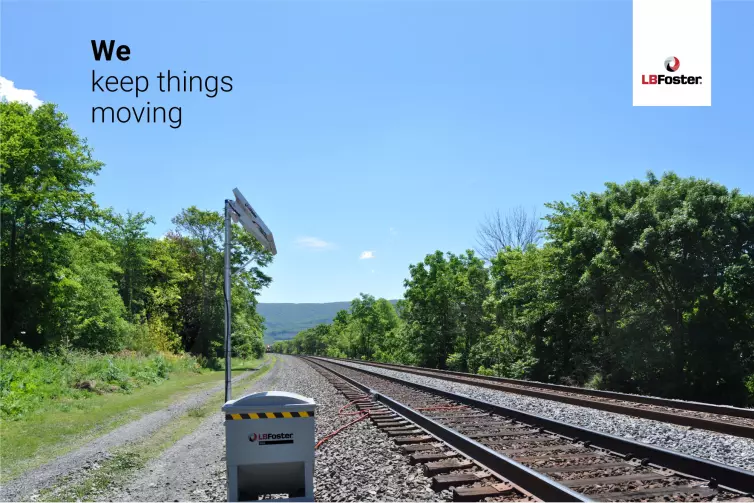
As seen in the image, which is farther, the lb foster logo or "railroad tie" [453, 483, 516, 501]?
"railroad tie" [453, 483, 516, 501]

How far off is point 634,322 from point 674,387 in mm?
2805

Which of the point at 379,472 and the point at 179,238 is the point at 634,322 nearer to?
the point at 379,472

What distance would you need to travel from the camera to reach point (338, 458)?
730 cm

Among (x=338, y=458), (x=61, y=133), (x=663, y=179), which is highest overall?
(x=61, y=133)

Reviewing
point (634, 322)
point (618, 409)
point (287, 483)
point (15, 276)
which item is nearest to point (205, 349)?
point (15, 276)

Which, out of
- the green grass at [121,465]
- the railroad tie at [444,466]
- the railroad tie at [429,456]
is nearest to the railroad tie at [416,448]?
the railroad tie at [429,456]

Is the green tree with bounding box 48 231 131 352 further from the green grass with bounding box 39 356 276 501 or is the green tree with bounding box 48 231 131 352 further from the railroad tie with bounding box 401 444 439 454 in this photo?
the railroad tie with bounding box 401 444 439 454

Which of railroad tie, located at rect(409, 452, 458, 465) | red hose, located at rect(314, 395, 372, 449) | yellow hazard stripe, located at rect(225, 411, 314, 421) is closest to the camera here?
yellow hazard stripe, located at rect(225, 411, 314, 421)

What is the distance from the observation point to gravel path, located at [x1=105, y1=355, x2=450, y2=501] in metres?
5.67

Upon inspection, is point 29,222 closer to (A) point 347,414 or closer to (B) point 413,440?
(A) point 347,414

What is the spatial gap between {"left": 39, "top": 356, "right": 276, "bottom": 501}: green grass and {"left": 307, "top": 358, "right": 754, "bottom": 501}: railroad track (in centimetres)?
416

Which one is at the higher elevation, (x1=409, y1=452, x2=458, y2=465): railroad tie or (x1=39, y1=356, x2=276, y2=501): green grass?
(x1=409, y1=452, x2=458, y2=465): railroad tie

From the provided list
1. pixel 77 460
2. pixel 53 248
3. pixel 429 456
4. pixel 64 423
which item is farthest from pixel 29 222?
pixel 429 456

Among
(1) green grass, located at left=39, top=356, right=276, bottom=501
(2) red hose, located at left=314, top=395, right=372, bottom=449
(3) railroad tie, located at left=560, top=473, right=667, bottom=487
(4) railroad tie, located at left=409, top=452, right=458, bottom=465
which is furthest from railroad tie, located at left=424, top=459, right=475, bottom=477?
(1) green grass, located at left=39, top=356, right=276, bottom=501
